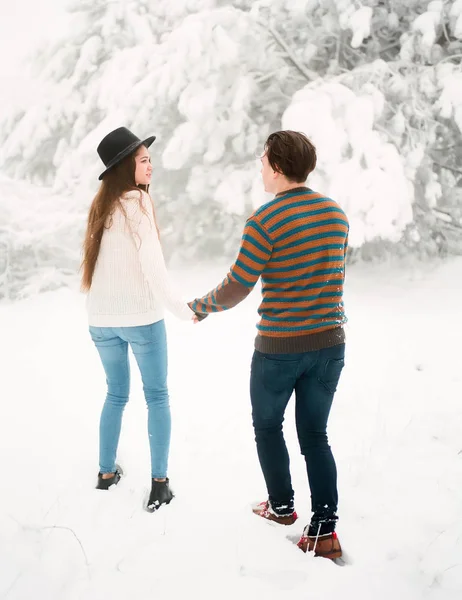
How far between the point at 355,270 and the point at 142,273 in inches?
171

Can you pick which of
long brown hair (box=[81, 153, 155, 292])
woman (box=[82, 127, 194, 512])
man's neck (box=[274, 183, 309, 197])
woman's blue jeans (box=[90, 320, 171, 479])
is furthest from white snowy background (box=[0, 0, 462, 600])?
man's neck (box=[274, 183, 309, 197])

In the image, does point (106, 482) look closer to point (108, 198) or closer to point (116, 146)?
point (108, 198)

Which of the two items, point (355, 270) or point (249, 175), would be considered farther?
point (355, 270)

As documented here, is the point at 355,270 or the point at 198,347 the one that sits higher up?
the point at 355,270

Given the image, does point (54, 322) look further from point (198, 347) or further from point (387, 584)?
point (387, 584)

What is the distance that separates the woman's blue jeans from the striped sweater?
0.54 m

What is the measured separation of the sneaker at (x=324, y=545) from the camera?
2.11 m

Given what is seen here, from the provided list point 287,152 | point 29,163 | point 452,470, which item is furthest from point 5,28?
point 452,470

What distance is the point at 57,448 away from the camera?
322 cm

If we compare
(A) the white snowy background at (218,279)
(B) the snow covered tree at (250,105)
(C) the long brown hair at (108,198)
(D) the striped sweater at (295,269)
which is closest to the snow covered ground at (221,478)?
(A) the white snowy background at (218,279)

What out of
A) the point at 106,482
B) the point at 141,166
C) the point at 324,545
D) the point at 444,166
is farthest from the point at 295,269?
the point at 444,166

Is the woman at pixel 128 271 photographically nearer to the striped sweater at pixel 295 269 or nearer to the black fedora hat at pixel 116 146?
the black fedora hat at pixel 116 146

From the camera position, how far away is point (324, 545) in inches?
83.2

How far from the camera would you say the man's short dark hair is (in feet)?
6.46
